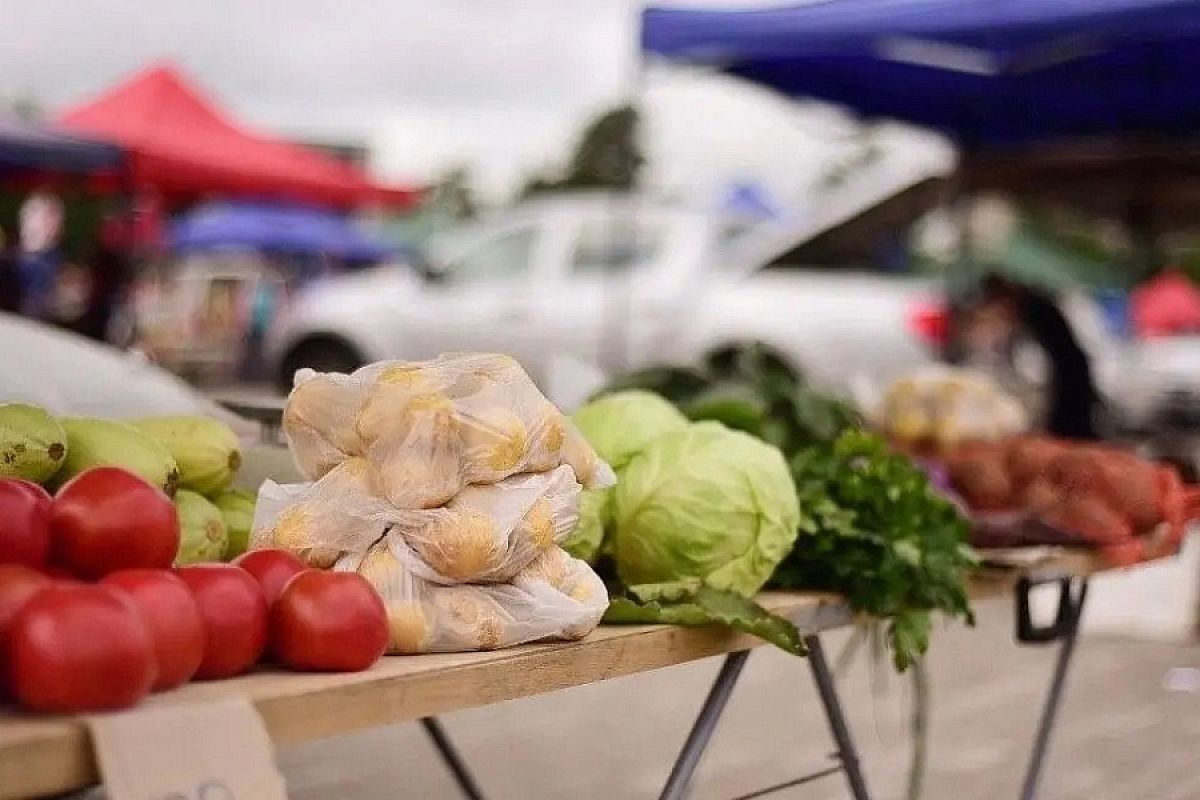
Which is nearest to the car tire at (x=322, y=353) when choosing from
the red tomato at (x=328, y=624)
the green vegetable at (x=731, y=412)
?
the green vegetable at (x=731, y=412)

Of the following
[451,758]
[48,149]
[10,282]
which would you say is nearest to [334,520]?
[451,758]

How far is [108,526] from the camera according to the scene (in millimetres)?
1854

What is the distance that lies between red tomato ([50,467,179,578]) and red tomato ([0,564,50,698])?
0.32 feet

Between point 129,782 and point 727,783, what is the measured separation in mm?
3282

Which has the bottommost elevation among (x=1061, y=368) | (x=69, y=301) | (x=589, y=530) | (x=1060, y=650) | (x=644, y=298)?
(x=69, y=301)

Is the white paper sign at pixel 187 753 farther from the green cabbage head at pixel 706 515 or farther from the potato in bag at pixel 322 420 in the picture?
the green cabbage head at pixel 706 515

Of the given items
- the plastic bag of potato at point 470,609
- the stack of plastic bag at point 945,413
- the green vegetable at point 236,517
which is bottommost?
the stack of plastic bag at point 945,413

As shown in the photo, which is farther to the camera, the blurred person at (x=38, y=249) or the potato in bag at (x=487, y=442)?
the blurred person at (x=38, y=249)

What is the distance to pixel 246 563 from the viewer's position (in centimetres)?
206

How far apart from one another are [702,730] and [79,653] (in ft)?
3.67

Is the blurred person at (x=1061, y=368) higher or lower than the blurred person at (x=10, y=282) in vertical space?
higher

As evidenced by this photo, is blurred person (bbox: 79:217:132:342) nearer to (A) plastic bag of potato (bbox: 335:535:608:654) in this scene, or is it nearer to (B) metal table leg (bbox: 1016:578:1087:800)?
(B) metal table leg (bbox: 1016:578:1087:800)

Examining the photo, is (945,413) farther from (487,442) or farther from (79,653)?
(79,653)

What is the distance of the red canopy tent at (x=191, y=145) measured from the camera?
39.2 ft
